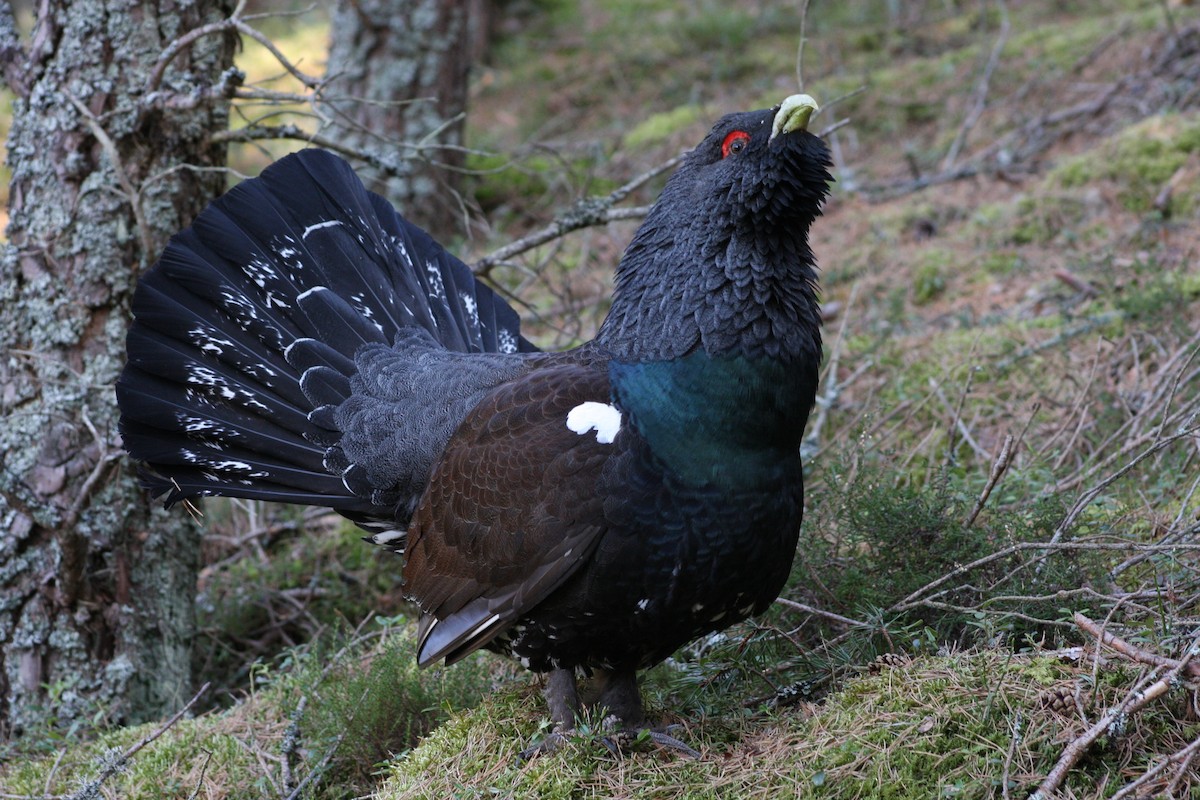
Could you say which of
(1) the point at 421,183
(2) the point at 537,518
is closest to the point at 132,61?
(2) the point at 537,518

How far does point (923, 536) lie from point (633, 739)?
140 centimetres

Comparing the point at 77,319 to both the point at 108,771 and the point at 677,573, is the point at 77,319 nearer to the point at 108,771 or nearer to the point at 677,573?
the point at 108,771

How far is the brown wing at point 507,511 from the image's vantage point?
364 centimetres

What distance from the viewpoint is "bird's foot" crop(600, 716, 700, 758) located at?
369cm

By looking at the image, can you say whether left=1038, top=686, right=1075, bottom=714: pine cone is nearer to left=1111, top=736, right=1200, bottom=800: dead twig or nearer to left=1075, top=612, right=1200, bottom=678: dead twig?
left=1075, top=612, right=1200, bottom=678: dead twig

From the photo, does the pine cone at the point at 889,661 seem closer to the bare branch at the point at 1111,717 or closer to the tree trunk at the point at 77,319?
the bare branch at the point at 1111,717

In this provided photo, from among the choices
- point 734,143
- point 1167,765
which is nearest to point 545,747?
point 1167,765

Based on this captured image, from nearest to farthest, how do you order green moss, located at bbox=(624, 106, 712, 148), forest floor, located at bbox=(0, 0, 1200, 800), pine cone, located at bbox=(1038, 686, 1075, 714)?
1. pine cone, located at bbox=(1038, 686, 1075, 714)
2. forest floor, located at bbox=(0, 0, 1200, 800)
3. green moss, located at bbox=(624, 106, 712, 148)

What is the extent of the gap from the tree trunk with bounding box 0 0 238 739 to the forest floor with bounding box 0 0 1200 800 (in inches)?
14.1

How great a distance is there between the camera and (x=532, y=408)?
3.88m

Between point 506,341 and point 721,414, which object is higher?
point 506,341

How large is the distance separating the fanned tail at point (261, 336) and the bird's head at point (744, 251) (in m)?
1.52

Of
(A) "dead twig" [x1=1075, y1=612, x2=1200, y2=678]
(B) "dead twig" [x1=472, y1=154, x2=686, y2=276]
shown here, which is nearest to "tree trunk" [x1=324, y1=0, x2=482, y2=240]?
(B) "dead twig" [x1=472, y1=154, x2=686, y2=276]

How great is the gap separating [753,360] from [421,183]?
6.03 m
